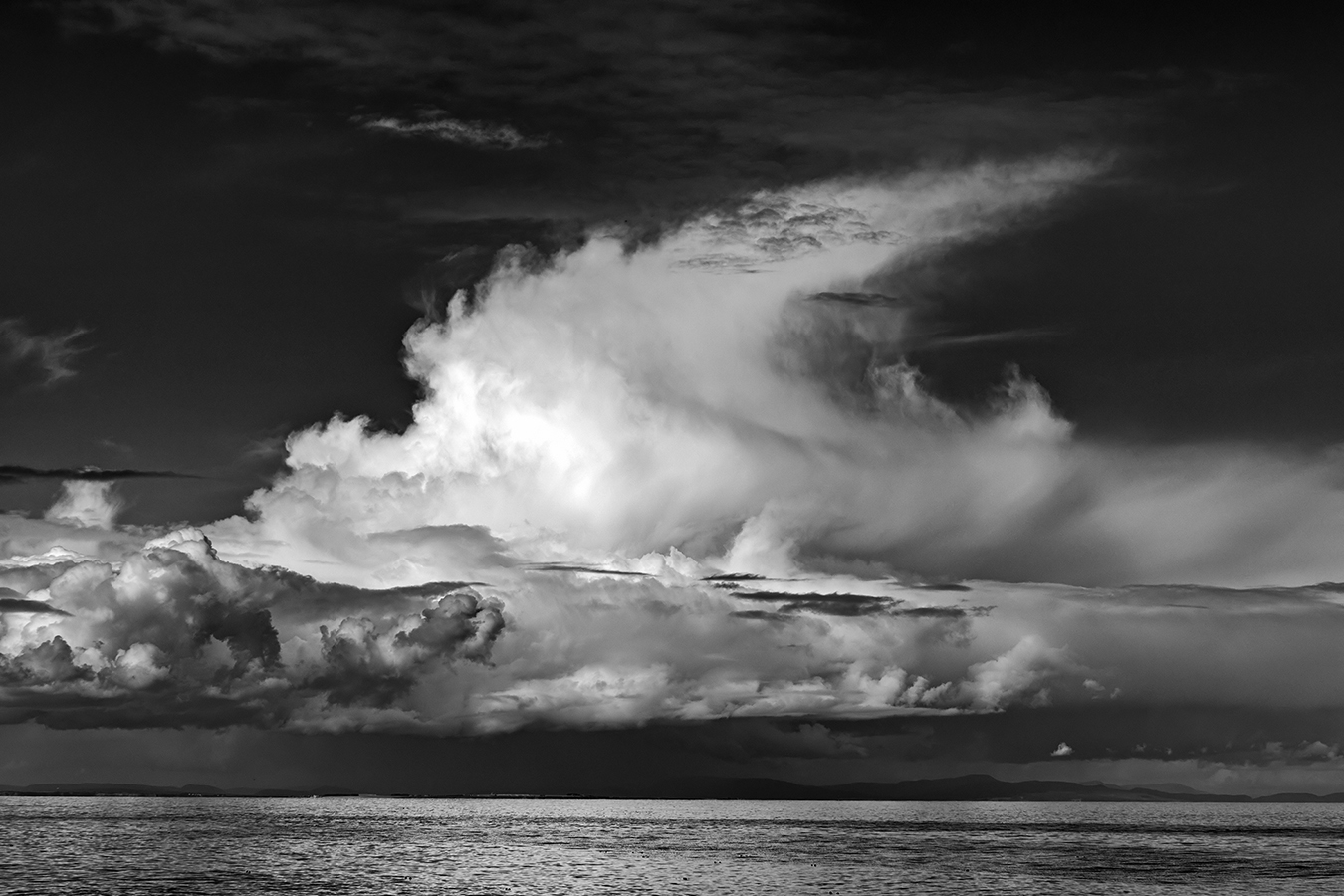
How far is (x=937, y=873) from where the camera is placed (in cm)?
18525

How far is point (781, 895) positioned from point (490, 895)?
33.4 m

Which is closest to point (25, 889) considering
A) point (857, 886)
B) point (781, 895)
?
point (781, 895)

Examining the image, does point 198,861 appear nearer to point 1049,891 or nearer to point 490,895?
point 490,895

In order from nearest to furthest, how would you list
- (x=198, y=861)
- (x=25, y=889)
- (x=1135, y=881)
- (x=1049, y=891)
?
(x=25, y=889) → (x=1049, y=891) → (x=1135, y=881) → (x=198, y=861)

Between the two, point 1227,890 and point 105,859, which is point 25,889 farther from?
point 1227,890

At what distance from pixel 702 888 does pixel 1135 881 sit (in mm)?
60646

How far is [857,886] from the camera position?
161250mm

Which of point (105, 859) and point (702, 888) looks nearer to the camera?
point (702, 888)

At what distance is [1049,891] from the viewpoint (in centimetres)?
15488

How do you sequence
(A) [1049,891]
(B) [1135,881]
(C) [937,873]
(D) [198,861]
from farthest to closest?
(D) [198,861] → (C) [937,873] → (B) [1135,881] → (A) [1049,891]

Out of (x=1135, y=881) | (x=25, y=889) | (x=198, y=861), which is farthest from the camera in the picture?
(x=198, y=861)

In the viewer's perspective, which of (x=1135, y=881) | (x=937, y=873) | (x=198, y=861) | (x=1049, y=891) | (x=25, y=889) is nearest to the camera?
(x=25, y=889)

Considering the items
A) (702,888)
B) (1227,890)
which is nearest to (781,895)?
(702,888)

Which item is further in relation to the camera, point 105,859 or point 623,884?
point 105,859
